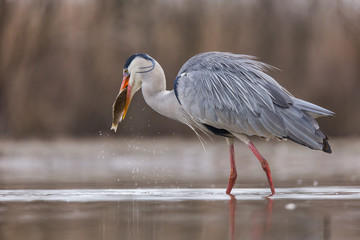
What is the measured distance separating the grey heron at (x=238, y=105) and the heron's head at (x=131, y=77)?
0.34m

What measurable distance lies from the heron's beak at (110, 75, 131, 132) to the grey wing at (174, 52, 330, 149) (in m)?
0.82

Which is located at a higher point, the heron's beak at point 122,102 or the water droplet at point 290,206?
the heron's beak at point 122,102

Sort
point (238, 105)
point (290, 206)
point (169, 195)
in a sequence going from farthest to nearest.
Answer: point (238, 105) < point (169, 195) < point (290, 206)

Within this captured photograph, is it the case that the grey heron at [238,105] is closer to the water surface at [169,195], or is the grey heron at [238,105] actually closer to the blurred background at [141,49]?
the water surface at [169,195]

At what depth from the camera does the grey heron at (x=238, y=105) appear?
764 cm

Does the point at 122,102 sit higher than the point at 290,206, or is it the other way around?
the point at 122,102

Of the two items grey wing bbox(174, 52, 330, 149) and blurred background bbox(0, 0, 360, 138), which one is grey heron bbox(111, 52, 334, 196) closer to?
grey wing bbox(174, 52, 330, 149)

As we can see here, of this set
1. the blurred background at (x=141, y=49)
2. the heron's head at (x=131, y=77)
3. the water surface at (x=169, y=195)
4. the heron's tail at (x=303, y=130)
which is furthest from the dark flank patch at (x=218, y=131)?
the blurred background at (x=141, y=49)

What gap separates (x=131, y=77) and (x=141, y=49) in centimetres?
791

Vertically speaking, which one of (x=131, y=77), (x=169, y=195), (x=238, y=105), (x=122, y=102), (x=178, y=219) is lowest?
(x=178, y=219)

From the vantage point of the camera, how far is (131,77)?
8.73 m

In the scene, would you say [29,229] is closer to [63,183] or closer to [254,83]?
[254,83]

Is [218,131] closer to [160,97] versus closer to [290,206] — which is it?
[160,97]

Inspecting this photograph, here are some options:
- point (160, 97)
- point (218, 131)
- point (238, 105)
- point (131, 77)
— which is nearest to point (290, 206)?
point (238, 105)
